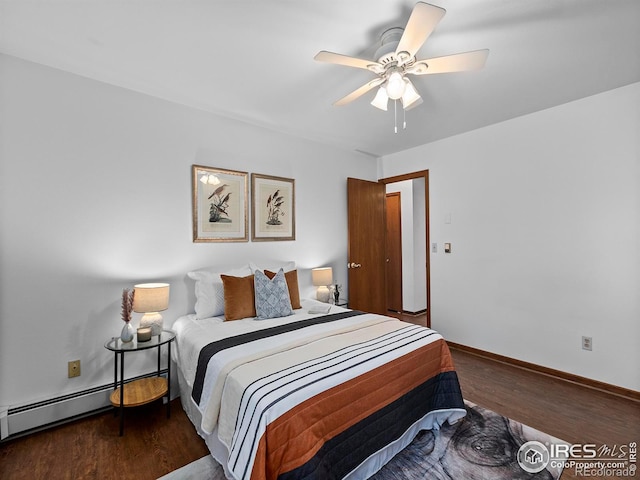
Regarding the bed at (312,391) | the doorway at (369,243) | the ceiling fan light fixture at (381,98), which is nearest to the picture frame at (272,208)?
the doorway at (369,243)

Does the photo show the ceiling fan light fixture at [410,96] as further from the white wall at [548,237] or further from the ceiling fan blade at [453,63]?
the white wall at [548,237]

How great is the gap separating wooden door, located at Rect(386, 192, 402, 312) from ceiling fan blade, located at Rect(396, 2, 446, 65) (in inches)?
147

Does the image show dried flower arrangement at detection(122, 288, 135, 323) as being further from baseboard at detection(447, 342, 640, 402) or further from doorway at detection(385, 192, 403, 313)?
doorway at detection(385, 192, 403, 313)

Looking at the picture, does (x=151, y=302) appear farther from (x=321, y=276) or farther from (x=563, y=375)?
(x=563, y=375)

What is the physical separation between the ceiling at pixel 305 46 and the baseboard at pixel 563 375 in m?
2.60

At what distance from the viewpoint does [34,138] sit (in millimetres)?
2105

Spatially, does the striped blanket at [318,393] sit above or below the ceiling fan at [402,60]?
below

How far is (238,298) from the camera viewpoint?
2498 mm

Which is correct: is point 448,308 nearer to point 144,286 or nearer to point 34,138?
point 144,286

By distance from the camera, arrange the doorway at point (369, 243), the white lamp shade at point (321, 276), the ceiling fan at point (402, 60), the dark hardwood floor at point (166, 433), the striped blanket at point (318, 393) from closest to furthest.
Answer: the striped blanket at point (318, 393)
the ceiling fan at point (402, 60)
the dark hardwood floor at point (166, 433)
the white lamp shade at point (321, 276)
the doorway at point (369, 243)

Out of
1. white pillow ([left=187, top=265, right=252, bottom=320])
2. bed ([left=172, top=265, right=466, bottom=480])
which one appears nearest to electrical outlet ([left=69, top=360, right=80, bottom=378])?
bed ([left=172, top=265, right=466, bottom=480])

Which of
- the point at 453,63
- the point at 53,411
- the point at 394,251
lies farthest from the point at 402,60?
the point at 394,251

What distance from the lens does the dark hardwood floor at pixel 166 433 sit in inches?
68.4

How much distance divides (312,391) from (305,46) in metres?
2.09
